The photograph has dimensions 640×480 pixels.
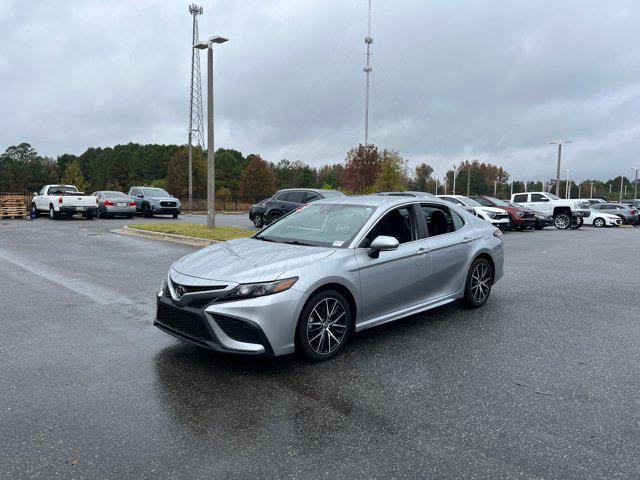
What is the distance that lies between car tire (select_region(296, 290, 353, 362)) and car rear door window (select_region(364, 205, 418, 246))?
3.25 feet

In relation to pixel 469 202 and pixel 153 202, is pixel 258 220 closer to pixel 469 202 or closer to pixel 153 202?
pixel 153 202

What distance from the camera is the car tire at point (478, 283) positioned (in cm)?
646

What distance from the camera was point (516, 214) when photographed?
73.2 ft

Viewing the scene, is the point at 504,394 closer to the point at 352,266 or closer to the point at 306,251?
the point at 352,266

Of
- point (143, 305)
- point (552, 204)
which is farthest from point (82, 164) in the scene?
point (143, 305)

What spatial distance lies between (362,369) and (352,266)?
97 cm

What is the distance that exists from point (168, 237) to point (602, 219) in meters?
25.6

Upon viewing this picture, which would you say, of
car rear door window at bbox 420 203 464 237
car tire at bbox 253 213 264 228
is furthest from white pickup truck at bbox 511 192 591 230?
car rear door window at bbox 420 203 464 237

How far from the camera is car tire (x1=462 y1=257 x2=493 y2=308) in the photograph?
21.2ft

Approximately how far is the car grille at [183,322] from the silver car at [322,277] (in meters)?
0.01

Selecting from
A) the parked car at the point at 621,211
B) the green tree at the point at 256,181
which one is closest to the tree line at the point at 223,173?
the green tree at the point at 256,181

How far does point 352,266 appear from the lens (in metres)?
4.73

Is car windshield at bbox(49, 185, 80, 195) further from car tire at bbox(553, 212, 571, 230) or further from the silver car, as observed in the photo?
car tire at bbox(553, 212, 571, 230)

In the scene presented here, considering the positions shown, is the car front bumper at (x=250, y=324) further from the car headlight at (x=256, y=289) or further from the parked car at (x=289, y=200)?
the parked car at (x=289, y=200)
